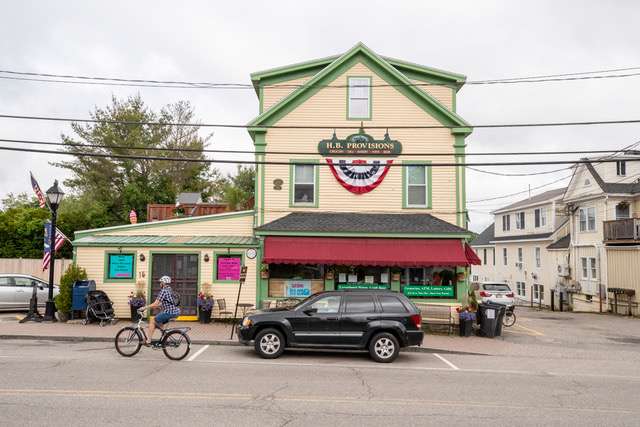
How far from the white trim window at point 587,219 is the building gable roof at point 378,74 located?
66.5ft

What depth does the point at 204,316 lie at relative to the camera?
1716 cm

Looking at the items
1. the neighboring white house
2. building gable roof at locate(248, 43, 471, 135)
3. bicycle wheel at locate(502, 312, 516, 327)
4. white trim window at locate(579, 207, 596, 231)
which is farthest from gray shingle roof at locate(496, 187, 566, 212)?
building gable roof at locate(248, 43, 471, 135)

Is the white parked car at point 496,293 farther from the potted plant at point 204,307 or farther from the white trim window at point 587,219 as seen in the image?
the potted plant at point 204,307

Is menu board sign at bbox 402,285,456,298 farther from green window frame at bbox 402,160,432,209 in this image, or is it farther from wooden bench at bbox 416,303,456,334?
green window frame at bbox 402,160,432,209

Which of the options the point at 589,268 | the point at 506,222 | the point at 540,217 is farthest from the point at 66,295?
the point at 506,222

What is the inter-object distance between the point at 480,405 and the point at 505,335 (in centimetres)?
985

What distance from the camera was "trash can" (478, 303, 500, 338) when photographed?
16.4 meters

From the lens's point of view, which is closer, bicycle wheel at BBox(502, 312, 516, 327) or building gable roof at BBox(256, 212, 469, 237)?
building gable roof at BBox(256, 212, 469, 237)

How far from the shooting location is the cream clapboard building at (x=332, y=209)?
1762 centimetres

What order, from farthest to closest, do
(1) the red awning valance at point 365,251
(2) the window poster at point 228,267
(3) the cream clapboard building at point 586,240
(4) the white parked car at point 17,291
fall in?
(3) the cream clapboard building at point 586,240 < (4) the white parked car at point 17,291 < (2) the window poster at point 228,267 < (1) the red awning valance at point 365,251

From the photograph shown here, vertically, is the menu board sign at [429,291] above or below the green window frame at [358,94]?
below

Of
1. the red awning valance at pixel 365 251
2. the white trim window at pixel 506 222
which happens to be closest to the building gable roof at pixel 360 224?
the red awning valance at pixel 365 251

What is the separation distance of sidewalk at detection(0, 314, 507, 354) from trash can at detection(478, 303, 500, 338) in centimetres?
50

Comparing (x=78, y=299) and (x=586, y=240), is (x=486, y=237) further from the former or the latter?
(x=78, y=299)
